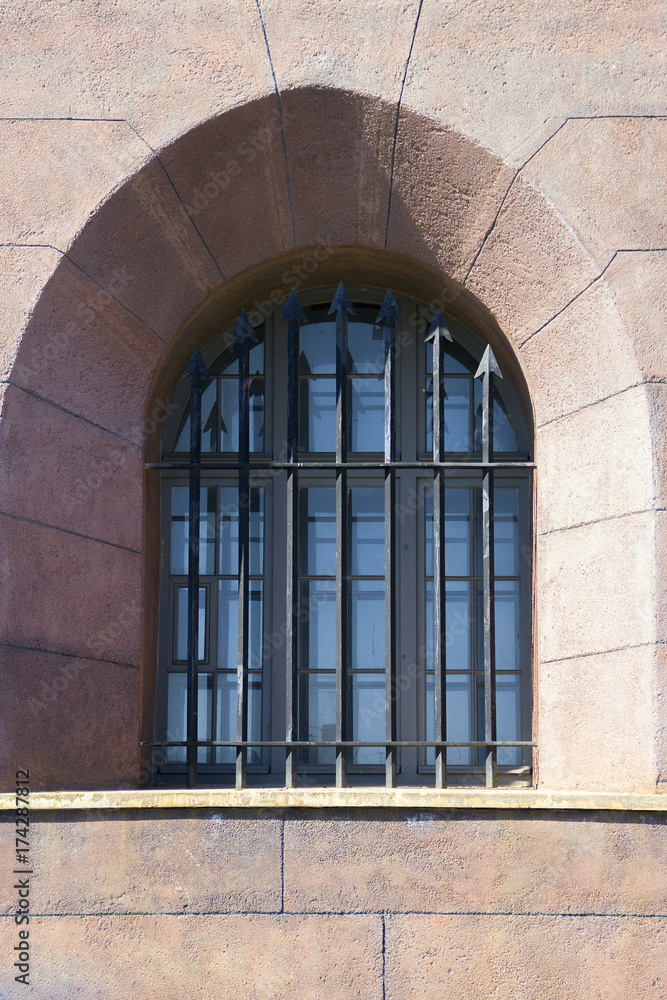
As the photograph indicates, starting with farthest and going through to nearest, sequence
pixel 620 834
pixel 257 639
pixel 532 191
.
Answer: pixel 257 639
pixel 532 191
pixel 620 834

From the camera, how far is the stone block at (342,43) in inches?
198

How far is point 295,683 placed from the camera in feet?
16.5

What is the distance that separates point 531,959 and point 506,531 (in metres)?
2.06

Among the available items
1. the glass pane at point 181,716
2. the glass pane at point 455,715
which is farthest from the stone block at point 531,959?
the glass pane at point 181,716

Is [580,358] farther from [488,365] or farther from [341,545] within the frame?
[341,545]

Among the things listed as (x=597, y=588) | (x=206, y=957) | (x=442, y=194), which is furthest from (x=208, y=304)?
(x=206, y=957)

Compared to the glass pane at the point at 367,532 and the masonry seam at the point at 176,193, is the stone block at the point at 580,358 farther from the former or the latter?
the masonry seam at the point at 176,193

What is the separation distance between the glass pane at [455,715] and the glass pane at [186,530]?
1.30 metres

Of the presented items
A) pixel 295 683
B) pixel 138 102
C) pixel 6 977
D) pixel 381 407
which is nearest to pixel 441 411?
pixel 381 407

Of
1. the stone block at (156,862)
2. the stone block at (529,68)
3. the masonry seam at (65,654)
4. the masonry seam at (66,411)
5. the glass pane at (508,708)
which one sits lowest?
the stone block at (156,862)

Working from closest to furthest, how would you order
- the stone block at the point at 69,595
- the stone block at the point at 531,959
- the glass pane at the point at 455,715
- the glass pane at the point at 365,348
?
the stone block at the point at 531,959 < the stone block at the point at 69,595 < the glass pane at the point at 455,715 < the glass pane at the point at 365,348

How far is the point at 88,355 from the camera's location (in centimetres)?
518

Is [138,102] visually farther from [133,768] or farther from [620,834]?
[620,834]

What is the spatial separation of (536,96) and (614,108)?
1.21ft
